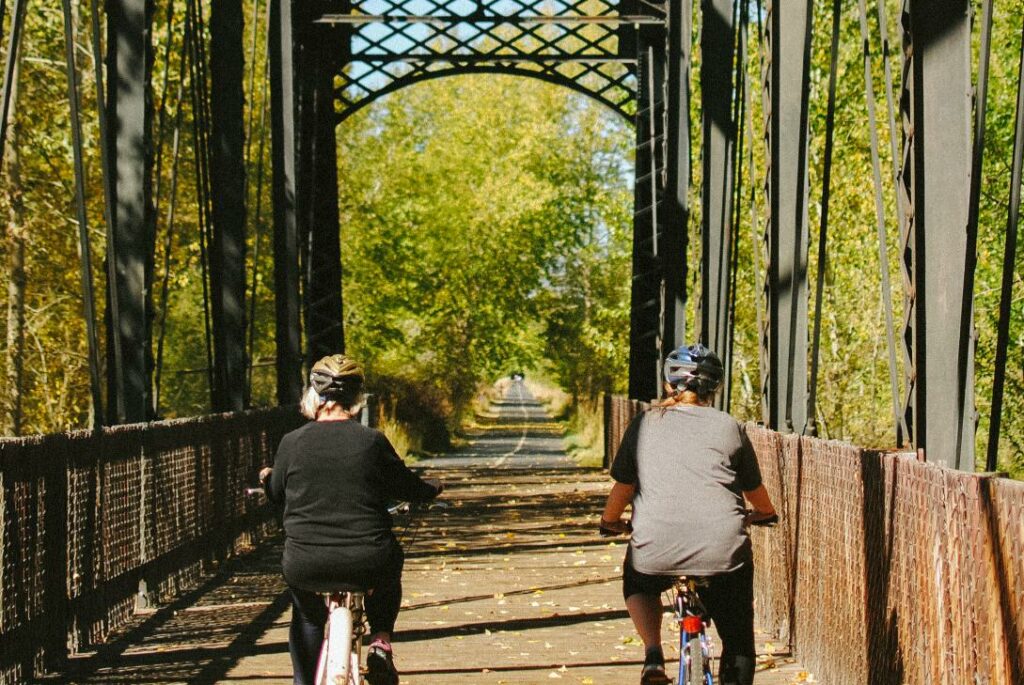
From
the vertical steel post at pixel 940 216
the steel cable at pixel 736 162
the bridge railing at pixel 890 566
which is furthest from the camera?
the steel cable at pixel 736 162

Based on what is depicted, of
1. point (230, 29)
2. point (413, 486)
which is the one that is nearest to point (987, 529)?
point (413, 486)

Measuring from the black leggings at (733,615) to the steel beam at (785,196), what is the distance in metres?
5.49

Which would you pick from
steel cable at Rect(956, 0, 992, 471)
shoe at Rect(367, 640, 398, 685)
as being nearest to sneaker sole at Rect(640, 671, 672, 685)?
shoe at Rect(367, 640, 398, 685)

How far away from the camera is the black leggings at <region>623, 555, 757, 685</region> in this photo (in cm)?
570

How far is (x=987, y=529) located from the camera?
16.9ft

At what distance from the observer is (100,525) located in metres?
9.88

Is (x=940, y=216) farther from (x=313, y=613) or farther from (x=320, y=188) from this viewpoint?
(x=320, y=188)

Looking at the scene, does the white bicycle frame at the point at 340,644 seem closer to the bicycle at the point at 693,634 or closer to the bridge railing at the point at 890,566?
the bicycle at the point at 693,634

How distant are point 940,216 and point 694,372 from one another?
5.10 feet

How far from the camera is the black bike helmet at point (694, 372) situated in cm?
592

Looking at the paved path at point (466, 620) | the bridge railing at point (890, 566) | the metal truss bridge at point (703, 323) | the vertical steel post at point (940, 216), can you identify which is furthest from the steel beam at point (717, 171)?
the vertical steel post at point (940, 216)

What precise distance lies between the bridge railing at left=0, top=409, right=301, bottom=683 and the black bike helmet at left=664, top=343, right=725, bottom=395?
339 cm

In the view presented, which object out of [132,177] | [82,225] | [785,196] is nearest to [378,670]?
[82,225]

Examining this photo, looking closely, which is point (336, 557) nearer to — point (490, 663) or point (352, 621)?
point (352, 621)
